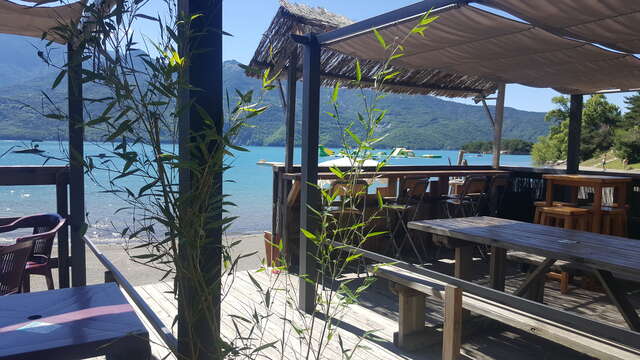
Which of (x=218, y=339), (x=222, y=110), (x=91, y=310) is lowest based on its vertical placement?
(x=91, y=310)

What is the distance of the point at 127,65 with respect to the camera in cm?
125

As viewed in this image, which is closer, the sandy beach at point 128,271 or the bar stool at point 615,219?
the bar stool at point 615,219

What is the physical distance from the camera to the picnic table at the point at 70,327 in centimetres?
154

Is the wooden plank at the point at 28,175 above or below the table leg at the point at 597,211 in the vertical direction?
above

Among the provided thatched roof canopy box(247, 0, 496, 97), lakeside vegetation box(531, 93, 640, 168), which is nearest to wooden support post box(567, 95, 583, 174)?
thatched roof canopy box(247, 0, 496, 97)

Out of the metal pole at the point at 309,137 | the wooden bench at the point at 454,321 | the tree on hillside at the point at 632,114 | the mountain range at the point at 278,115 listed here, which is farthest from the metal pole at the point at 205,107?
the tree on hillside at the point at 632,114

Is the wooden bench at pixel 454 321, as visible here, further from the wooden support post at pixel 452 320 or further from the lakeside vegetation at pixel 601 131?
the lakeside vegetation at pixel 601 131

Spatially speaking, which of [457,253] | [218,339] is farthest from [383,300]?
[218,339]

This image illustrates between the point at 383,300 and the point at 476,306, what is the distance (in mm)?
1775

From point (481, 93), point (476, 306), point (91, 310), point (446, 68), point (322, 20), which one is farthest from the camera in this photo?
point (481, 93)

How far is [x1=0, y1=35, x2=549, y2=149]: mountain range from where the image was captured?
5.29ft

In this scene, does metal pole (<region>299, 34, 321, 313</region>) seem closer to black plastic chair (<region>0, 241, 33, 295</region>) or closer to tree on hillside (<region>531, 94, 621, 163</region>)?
black plastic chair (<region>0, 241, 33, 295</region>)

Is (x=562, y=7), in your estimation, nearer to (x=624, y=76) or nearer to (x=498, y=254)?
(x=498, y=254)

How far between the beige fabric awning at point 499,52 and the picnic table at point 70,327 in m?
2.53
